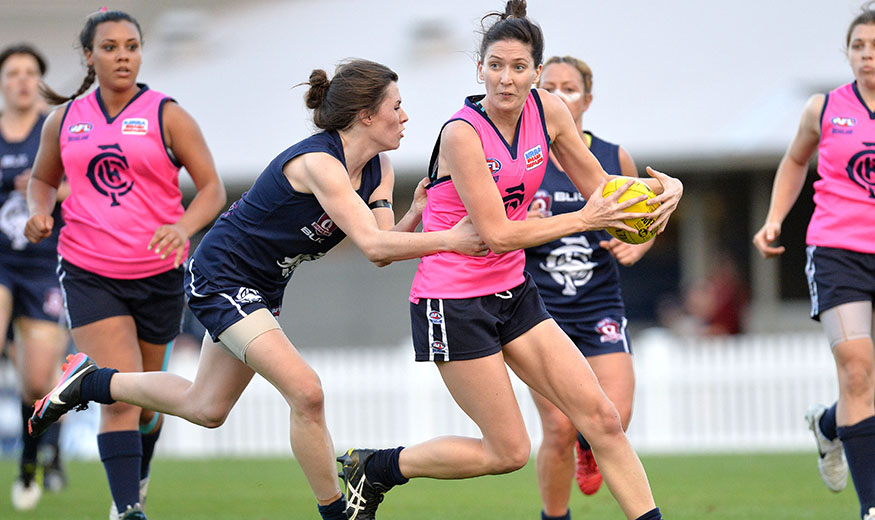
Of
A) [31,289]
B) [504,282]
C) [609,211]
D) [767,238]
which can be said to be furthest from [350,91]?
[31,289]

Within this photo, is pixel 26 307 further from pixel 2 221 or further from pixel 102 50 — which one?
pixel 102 50

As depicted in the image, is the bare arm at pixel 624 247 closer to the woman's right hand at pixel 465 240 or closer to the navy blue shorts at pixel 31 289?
the woman's right hand at pixel 465 240

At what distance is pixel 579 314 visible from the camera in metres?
6.33

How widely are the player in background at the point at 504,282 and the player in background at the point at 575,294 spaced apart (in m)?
1.06

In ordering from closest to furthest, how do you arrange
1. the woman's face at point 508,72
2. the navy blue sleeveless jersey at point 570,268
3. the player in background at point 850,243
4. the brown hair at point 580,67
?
1. the woman's face at point 508,72
2. the player in background at point 850,243
3. the navy blue sleeveless jersey at point 570,268
4. the brown hair at point 580,67

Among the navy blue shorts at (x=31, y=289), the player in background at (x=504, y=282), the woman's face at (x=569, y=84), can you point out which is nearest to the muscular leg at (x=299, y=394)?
the player in background at (x=504, y=282)

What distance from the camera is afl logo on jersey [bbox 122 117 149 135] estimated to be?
6090 mm

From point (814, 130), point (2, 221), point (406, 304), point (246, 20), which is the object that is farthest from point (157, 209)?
point (246, 20)

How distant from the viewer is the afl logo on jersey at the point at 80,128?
20.1 feet

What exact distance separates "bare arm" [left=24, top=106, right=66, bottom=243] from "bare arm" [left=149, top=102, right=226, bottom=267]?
0.60m

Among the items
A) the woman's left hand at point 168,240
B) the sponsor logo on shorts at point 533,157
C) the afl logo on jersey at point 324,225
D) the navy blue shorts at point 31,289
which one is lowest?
the navy blue shorts at point 31,289

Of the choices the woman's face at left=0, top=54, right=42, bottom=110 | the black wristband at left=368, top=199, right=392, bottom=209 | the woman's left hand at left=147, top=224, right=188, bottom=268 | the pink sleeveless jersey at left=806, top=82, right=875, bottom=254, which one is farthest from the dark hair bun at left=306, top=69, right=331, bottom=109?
the woman's face at left=0, top=54, right=42, bottom=110

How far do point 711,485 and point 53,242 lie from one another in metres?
5.09

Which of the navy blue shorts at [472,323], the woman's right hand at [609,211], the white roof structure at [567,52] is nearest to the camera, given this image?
the woman's right hand at [609,211]
